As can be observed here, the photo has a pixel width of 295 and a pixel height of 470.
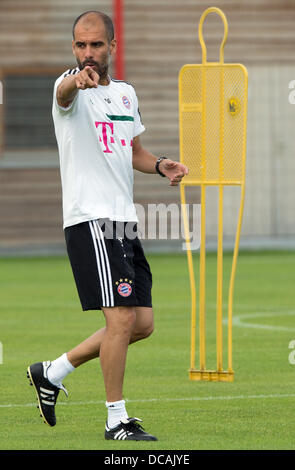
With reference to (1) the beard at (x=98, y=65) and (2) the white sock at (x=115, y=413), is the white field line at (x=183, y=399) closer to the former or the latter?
(2) the white sock at (x=115, y=413)

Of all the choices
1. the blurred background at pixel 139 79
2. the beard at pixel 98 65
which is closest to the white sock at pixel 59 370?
the beard at pixel 98 65

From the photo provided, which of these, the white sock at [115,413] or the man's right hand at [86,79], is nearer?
the man's right hand at [86,79]

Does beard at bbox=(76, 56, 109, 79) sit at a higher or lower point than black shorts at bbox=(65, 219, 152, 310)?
higher

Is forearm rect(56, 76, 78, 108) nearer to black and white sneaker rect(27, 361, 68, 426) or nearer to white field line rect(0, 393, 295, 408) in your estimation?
black and white sneaker rect(27, 361, 68, 426)

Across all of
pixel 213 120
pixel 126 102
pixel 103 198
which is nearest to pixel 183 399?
pixel 103 198

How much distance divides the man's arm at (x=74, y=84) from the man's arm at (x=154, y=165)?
805 millimetres

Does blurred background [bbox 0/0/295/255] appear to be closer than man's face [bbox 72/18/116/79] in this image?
No

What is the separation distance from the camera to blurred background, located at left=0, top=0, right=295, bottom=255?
24.5 m

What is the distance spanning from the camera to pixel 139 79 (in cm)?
2498

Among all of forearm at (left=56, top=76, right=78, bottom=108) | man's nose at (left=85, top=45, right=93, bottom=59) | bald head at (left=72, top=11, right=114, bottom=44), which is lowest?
forearm at (left=56, top=76, right=78, bottom=108)

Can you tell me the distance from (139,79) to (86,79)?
735 inches

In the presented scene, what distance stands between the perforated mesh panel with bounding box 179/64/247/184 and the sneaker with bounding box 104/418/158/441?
255 cm

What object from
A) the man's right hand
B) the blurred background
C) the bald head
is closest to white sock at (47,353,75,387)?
the man's right hand

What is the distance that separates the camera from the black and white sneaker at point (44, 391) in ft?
24.7
